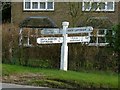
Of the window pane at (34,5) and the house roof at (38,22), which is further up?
the window pane at (34,5)

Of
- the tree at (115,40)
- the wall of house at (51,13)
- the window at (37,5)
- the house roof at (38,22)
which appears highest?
the window at (37,5)

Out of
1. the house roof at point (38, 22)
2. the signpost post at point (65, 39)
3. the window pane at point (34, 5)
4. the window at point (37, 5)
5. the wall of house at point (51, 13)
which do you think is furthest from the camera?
the window pane at point (34, 5)

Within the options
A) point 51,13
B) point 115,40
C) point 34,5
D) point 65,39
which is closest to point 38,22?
point 51,13

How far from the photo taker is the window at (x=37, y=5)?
126 feet

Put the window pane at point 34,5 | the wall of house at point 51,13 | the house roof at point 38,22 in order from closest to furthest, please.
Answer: the house roof at point 38,22 < the wall of house at point 51,13 < the window pane at point 34,5

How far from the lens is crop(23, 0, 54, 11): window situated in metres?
38.5


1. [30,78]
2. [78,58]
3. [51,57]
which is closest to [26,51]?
[51,57]

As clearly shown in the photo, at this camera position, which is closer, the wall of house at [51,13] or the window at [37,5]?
the wall of house at [51,13]

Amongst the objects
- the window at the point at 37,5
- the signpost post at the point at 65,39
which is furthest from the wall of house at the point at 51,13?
the signpost post at the point at 65,39

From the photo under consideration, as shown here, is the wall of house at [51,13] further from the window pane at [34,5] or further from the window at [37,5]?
the window pane at [34,5]

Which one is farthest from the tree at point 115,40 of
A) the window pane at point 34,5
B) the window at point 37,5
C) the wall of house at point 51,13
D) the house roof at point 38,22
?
the window pane at point 34,5

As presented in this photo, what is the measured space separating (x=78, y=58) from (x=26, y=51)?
275 centimetres

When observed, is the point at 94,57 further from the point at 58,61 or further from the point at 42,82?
the point at 42,82

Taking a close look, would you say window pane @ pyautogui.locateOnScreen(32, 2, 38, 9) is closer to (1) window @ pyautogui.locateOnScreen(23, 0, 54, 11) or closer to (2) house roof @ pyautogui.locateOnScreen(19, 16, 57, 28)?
(1) window @ pyautogui.locateOnScreen(23, 0, 54, 11)
